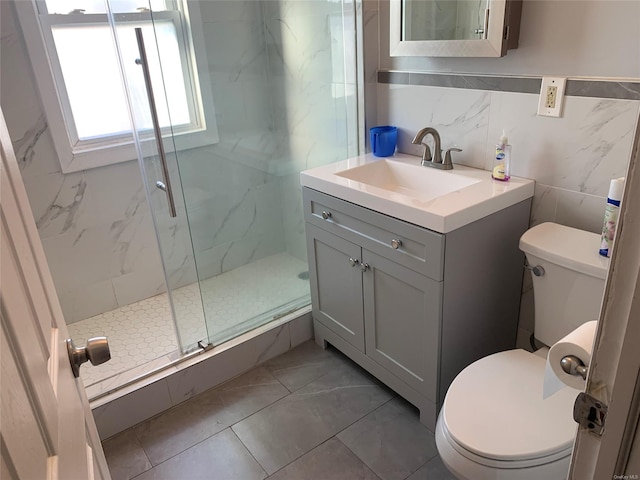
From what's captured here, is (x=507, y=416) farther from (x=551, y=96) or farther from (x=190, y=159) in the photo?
(x=190, y=159)

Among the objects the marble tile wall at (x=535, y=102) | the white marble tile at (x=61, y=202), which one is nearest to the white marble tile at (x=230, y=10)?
the marble tile wall at (x=535, y=102)

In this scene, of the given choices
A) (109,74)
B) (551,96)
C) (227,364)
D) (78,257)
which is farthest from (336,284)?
(109,74)

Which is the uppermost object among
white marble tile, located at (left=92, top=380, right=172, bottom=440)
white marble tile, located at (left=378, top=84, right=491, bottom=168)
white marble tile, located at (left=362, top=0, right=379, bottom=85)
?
white marble tile, located at (left=362, top=0, right=379, bottom=85)

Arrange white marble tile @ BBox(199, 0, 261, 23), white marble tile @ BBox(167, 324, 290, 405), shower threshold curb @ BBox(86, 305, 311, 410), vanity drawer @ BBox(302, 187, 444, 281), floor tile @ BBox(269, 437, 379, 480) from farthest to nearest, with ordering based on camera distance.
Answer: white marble tile @ BBox(199, 0, 261, 23)
white marble tile @ BBox(167, 324, 290, 405)
shower threshold curb @ BBox(86, 305, 311, 410)
floor tile @ BBox(269, 437, 379, 480)
vanity drawer @ BBox(302, 187, 444, 281)

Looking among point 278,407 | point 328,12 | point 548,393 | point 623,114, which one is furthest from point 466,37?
point 278,407

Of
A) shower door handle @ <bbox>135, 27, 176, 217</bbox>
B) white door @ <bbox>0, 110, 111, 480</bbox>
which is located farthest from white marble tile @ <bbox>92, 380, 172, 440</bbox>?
white door @ <bbox>0, 110, 111, 480</bbox>

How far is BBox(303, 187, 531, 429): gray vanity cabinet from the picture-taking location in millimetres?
1629

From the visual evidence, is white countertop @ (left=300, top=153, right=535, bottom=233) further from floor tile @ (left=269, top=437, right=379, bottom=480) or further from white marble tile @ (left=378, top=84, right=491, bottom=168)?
floor tile @ (left=269, top=437, right=379, bottom=480)

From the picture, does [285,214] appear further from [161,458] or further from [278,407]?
[161,458]

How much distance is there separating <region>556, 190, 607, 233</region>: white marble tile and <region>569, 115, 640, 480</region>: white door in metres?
1.15

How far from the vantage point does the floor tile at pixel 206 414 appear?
6.20 ft

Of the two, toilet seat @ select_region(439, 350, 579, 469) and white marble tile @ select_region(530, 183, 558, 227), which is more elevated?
white marble tile @ select_region(530, 183, 558, 227)

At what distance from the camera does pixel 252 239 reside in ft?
8.73

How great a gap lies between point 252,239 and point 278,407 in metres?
0.97
